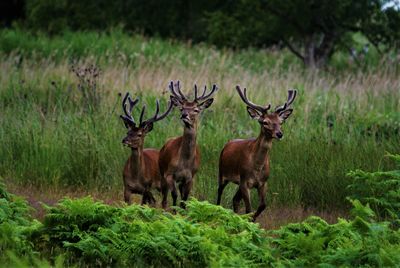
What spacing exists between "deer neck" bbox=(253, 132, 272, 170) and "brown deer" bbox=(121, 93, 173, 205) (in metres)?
1.11

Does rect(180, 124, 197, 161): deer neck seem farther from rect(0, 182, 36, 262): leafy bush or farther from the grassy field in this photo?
rect(0, 182, 36, 262): leafy bush

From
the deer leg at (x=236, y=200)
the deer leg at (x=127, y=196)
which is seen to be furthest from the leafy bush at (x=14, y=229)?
the deer leg at (x=236, y=200)

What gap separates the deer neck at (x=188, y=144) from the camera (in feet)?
39.3

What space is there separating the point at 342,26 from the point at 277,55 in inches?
95.7

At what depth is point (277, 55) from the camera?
29.0m

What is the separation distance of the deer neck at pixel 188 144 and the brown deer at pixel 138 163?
39cm

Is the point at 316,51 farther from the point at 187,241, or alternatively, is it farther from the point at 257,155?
the point at 187,241

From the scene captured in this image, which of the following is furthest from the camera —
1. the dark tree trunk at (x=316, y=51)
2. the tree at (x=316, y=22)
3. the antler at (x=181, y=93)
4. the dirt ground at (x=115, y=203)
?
the dark tree trunk at (x=316, y=51)

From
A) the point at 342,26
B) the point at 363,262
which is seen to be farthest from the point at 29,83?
the point at 363,262

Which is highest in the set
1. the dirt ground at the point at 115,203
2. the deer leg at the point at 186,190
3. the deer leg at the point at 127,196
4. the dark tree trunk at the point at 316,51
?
the dark tree trunk at the point at 316,51

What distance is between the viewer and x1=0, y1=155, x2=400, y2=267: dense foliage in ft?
27.8

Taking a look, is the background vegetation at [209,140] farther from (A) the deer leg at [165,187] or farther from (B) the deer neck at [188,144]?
(B) the deer neck at [188,144]

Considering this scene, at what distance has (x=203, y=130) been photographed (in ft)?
51.3

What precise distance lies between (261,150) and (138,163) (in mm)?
1435
